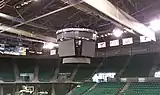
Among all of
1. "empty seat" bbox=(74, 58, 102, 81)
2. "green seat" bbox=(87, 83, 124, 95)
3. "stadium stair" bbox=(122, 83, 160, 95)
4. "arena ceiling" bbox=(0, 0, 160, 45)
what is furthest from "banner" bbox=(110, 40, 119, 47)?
"stadium stair" bbox=(122, 83, 160, 95)

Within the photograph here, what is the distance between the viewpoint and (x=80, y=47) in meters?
5.84

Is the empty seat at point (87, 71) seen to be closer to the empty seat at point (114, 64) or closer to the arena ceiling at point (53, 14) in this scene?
the empty seat at point (114, 64)

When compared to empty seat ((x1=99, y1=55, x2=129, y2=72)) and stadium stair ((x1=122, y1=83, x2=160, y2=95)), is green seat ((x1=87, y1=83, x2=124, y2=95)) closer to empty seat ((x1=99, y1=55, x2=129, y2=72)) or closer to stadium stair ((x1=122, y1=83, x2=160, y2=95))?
stadium stair ((x1=122, y1=83, x2=160, y2=95))

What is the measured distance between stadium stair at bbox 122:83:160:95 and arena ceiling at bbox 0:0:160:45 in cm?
278

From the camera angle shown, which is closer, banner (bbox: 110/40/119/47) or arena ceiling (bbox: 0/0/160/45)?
arena ceiling (bbox: 0/0/160/45)

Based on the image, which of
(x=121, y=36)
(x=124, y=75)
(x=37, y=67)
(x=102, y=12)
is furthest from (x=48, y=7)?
(x=37, y=67)

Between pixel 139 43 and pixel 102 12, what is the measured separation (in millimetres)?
6406

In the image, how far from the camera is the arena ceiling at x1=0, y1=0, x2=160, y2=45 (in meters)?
7.34

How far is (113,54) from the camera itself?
11977 mm

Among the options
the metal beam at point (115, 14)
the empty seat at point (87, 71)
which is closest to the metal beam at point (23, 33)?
the metal beam at point (115, 14)

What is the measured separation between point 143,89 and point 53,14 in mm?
4911

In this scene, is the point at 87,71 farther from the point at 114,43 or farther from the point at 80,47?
the point at 80,47

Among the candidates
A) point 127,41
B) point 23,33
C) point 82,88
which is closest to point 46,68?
point 82,88

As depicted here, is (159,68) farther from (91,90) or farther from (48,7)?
(48,7)
